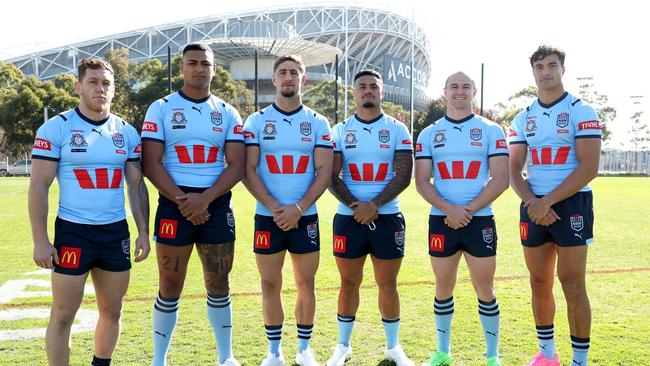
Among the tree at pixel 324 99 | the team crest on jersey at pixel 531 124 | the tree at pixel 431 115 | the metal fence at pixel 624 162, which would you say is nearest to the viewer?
the team crest on jersey at pixel 531 124

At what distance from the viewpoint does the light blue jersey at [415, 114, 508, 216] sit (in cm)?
456

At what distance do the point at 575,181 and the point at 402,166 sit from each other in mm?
1408

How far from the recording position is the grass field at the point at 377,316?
4.79 metres

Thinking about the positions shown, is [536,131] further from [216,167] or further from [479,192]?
[216,167]

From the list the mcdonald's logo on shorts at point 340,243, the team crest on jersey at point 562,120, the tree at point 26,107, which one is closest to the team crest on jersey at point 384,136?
the mcdonald's logo on shorts at point 340,243

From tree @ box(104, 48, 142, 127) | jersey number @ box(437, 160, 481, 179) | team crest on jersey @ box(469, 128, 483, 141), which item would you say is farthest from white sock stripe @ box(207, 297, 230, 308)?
tree @ box(104, 48, 142, 127)

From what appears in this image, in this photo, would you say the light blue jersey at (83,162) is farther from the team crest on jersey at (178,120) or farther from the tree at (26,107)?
the tree at (26,107)

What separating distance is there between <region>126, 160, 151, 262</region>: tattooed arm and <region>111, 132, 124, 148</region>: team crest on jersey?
20 cm

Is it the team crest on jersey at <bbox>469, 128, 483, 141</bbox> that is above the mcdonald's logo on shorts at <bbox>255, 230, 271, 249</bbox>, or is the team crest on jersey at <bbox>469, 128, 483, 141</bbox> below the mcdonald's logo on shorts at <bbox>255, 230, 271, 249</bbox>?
above

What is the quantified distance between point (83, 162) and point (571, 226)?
376 cm

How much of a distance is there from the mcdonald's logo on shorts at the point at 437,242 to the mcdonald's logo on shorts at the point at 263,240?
1.39m

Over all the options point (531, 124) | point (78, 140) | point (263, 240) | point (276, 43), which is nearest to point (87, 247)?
point (78, 140)

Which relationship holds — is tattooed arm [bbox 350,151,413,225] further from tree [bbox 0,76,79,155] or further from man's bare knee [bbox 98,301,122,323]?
tree [bbox 0,76,79,155]

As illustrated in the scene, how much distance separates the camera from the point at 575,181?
4.28 m
